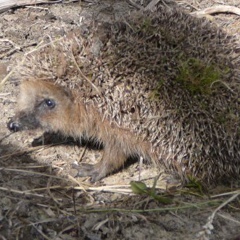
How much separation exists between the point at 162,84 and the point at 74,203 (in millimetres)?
1210

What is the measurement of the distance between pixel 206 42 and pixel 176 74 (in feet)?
1.51

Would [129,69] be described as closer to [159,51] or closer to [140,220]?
[159,51]

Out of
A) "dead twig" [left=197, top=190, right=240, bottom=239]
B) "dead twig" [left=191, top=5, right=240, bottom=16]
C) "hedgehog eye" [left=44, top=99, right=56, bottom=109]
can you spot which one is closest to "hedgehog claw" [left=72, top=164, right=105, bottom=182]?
"hedgehog eye" [left=44, top=99, right=56, bottom=109]

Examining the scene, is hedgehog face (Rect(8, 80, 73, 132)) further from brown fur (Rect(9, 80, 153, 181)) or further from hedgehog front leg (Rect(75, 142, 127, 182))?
hedgehog front leg (Rect(75, 142, 127, 182))

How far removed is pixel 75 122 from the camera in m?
5.89

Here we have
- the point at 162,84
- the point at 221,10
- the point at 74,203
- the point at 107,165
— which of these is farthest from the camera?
the point at 221,10

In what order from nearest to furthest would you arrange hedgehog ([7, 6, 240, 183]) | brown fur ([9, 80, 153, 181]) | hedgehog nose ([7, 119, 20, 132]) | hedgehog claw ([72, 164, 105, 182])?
hedgehog ([7, 6, 240, 183]) → brown fur ([9, 80, 153, 181]) → hedgehog nose ([7, 119, 20, 132]) → hedgehog claw ([72, 164, 105, 182])

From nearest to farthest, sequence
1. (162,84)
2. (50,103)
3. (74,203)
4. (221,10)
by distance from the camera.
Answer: (74,203) < (162,84) < (50,103) < (221,10)

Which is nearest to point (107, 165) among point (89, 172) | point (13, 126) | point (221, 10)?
point (89, 172)

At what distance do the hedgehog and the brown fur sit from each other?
2.0 inches

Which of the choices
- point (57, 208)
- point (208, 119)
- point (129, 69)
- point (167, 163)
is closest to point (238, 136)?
point (208, 119)

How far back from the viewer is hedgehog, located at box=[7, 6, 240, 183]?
548 cm

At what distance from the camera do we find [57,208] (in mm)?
5336

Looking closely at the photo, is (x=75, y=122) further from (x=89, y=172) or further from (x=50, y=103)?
(x=89, y=172)
